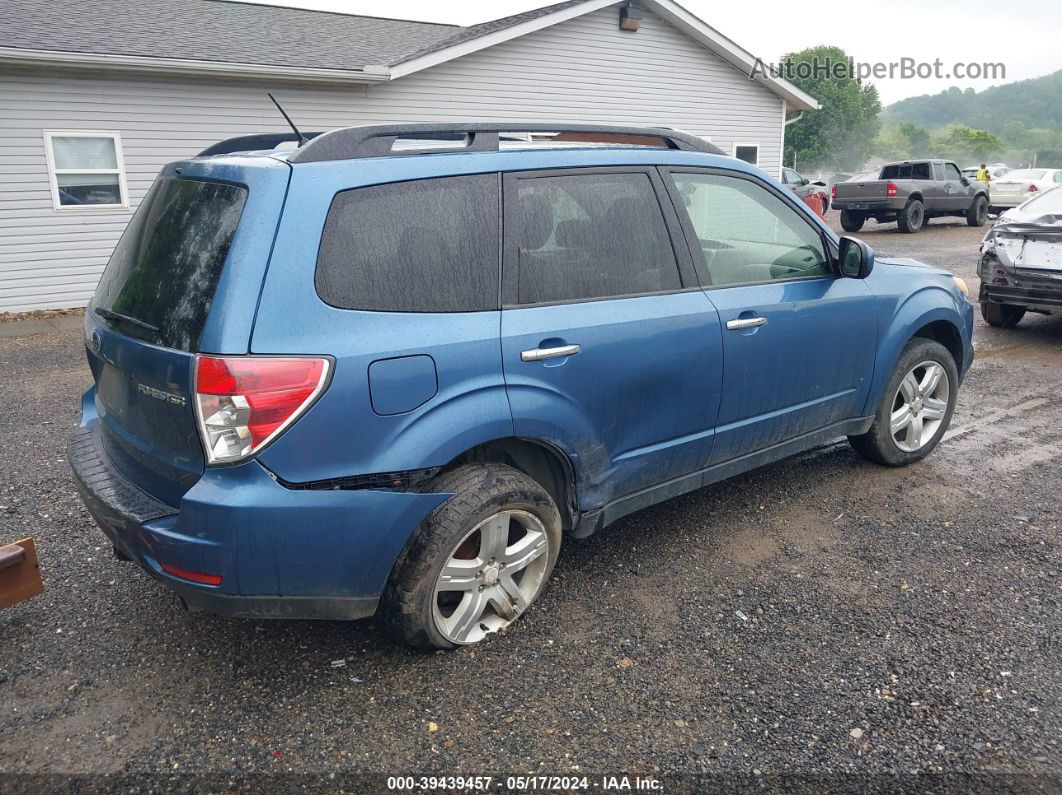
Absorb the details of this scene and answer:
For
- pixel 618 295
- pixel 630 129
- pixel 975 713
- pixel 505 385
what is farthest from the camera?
pixel 630 129

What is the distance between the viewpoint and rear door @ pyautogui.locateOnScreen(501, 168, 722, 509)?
303cm

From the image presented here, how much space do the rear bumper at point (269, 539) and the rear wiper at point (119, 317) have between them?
55 centimetres

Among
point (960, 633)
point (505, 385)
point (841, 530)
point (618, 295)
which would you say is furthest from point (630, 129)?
point (960, 633)

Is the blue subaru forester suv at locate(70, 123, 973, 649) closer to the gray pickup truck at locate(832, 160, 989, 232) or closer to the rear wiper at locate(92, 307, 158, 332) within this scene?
the rear wiper at locate(92, 307, 158, 332)

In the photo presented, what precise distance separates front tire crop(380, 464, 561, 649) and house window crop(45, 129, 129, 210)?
35.2 ft

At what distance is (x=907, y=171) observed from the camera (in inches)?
841

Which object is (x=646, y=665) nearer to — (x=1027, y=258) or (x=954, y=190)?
(x=1027, y=258)

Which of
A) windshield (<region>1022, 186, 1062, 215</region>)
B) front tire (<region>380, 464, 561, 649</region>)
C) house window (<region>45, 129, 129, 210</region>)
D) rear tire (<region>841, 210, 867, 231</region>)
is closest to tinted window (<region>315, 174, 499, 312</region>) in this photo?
front tire (<region>380, 464, 561, 649</region>)

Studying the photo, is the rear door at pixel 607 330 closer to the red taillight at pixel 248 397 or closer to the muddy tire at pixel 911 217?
the red taillight at pixel 248 397

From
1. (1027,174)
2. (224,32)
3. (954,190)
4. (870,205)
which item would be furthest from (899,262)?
(1027,174)

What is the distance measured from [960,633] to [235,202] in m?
2.98

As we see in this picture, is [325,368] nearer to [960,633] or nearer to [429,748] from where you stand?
[429,748]

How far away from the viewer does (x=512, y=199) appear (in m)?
3.09

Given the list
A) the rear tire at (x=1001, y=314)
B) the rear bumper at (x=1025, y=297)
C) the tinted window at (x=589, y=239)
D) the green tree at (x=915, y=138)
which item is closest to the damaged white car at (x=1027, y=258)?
the rear bumper at (x=1025, y=297)
